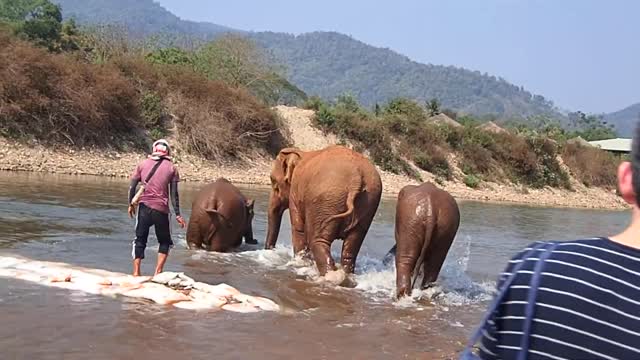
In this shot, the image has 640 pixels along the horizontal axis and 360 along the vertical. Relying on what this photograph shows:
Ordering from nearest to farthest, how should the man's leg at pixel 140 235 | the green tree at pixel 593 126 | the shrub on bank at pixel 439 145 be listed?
the man's leg at pixel 140 235 < the shrub on bank at pixel 439 145 < the green tree at pixel 593 126

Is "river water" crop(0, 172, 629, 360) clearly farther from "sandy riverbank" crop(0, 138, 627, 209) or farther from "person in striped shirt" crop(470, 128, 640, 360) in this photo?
"sandy riverbank" crop(0, 138, 627, 209)

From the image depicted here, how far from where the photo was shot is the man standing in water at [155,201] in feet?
31.0

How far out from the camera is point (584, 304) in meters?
2.01

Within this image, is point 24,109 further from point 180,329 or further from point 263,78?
point 263,78

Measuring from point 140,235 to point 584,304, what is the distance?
26.0 feet

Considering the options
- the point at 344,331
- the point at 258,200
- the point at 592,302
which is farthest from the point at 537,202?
the point at 592,302

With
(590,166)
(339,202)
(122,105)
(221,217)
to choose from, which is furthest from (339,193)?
(590,166)

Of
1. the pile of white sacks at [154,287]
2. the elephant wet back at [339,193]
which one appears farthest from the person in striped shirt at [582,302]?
the elephant wet back at [339,193]

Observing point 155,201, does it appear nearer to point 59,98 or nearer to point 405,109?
point 59,98

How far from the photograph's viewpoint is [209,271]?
10.8 m

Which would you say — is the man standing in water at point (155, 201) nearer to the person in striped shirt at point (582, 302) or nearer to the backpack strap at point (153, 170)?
the backpack strap at point (153, 170)

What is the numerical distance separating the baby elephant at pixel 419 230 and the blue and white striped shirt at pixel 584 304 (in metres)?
7.85

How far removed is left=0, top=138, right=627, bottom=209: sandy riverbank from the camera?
88.8ft

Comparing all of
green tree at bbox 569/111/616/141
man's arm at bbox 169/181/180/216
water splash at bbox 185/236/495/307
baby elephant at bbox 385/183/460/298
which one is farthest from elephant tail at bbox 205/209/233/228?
green tree at bbox 569/111/616/141
